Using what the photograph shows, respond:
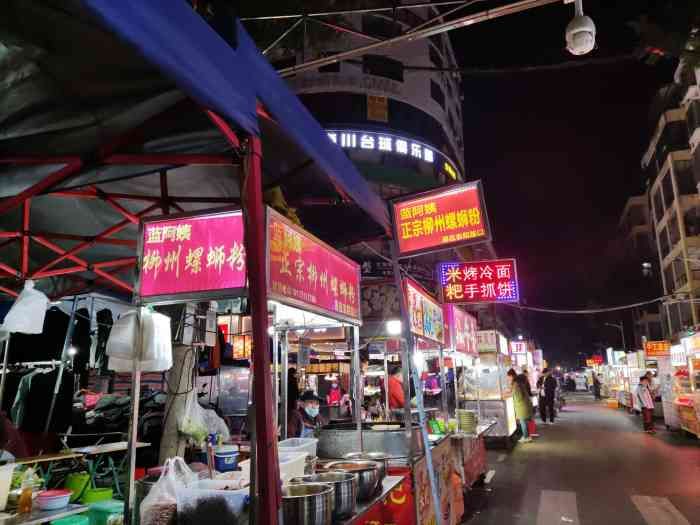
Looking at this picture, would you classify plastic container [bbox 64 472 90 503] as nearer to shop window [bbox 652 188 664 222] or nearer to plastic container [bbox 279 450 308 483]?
plastic container [bbox 279 450 308 483]

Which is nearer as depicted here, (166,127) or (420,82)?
(166,127)

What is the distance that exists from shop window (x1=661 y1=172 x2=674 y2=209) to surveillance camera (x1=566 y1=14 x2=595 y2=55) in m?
40.3

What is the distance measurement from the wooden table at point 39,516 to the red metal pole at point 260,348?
2.91 meters

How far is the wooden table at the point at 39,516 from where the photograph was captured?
3.89m

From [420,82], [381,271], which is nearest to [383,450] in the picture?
[381,271]

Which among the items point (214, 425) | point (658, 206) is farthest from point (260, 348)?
point (658, 206)

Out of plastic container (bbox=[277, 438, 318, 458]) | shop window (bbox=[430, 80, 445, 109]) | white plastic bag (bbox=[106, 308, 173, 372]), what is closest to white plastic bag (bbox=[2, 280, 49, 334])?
white plastic bag (bbox=[106, 308, 173, 372])

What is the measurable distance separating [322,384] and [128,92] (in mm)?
17723

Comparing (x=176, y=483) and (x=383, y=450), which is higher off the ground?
(x=176, y=483)

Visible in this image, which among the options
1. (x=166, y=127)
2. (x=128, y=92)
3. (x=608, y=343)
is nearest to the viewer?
(x=128, y=92)

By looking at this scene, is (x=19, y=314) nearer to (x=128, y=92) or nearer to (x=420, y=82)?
(x=128, y=92)

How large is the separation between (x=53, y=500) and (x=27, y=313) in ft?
6.09

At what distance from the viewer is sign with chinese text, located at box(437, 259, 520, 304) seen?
13734mm

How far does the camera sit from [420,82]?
3108 centimetres
